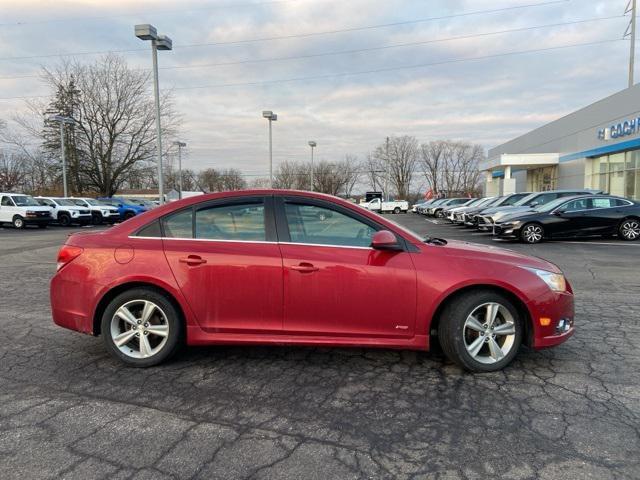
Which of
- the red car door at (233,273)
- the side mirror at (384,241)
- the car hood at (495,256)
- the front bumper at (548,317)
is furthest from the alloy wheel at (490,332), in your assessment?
the red car door at (233,273)

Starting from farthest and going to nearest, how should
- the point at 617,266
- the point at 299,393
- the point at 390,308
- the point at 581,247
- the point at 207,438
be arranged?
the point at 581,247 < the point at 617,266 < the point at 390,308 < the point at 299,393 < the point at 207,438

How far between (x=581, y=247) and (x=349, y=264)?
11.5m

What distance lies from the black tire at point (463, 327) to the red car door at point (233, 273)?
1.38 meters

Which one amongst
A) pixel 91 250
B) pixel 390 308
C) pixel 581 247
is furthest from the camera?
pixel 581 247

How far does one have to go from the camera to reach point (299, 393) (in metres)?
3.49

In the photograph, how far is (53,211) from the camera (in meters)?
26.0

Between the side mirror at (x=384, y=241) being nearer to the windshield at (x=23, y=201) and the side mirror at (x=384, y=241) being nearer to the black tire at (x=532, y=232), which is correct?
the black tire at (x=532, y=232)

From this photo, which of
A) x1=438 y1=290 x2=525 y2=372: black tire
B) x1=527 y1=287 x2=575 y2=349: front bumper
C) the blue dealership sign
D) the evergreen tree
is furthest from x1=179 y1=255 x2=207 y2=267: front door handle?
the evergreen tree

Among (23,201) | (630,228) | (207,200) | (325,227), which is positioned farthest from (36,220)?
(630,228)

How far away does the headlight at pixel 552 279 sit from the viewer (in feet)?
12.5

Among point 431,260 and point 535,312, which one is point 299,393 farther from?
point 535,312

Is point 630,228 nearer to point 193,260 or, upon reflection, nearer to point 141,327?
point 193,260

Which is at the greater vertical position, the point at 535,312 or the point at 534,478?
the point at 535,312

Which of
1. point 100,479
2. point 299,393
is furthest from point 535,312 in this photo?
point 100,479
